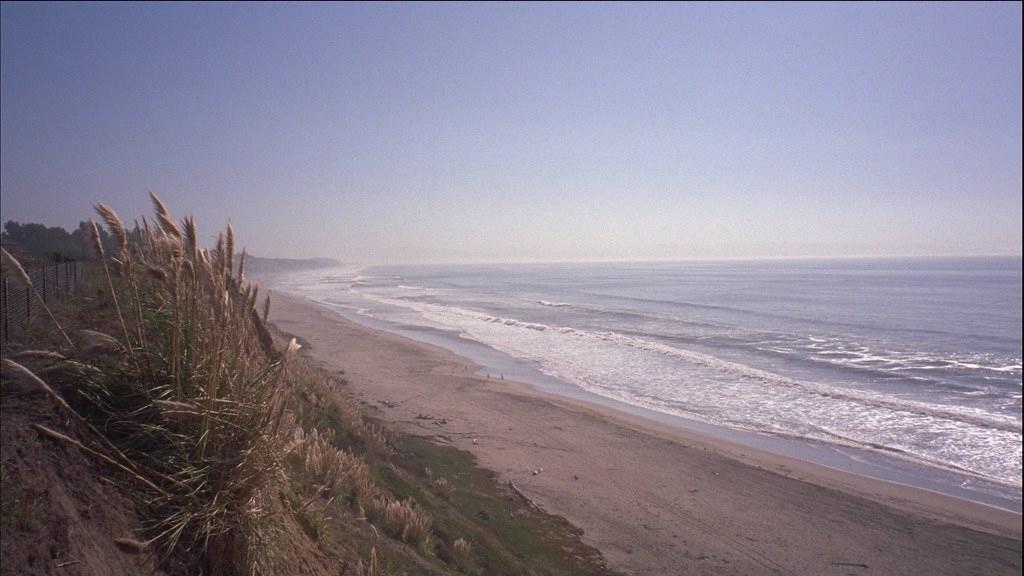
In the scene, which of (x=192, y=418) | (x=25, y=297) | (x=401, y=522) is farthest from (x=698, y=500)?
(x=25, y=297)

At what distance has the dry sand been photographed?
8.27 meters

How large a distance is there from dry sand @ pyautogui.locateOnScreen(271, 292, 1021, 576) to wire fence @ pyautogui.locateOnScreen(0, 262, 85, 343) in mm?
6387

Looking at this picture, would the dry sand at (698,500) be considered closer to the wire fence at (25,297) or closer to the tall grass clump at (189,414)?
the tall grass clump at (189,414)

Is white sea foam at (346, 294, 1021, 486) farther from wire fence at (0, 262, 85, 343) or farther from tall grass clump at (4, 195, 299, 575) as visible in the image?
tall grass clump at (4, 195, 299, 575)

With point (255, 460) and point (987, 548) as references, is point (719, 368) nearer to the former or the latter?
point (987, 548)

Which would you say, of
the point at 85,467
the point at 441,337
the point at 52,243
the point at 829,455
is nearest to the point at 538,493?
the point at 85,467

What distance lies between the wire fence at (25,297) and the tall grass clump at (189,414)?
1.63 metres

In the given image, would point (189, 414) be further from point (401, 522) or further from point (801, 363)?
point (801, 363)

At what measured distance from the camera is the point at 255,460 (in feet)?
10.6

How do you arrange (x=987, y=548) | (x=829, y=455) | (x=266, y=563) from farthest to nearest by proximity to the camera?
1. (x=829, y=455)
2. (x=987, y=548)
3. (x=266, y=563)

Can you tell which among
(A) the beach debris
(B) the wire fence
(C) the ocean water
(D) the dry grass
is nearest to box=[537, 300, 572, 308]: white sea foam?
(C) the ocean water

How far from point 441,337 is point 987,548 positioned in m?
24.7

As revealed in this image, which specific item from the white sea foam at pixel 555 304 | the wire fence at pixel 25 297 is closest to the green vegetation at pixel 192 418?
the wire fence at pixel 25 297

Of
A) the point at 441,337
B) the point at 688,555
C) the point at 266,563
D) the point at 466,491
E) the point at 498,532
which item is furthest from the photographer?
the point at 441,337
